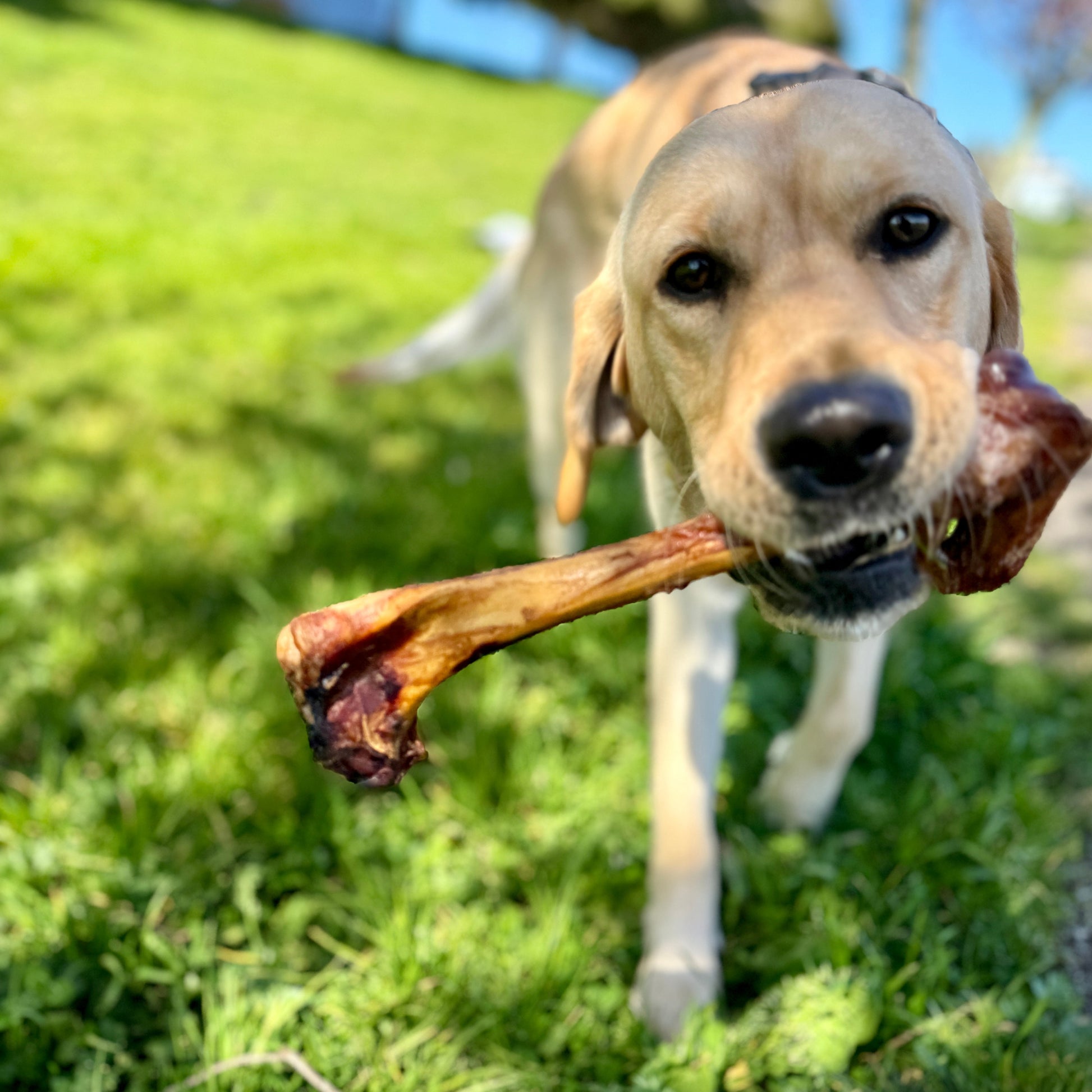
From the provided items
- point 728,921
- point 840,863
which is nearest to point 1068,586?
point 840,863

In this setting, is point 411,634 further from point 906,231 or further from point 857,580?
point 906,231

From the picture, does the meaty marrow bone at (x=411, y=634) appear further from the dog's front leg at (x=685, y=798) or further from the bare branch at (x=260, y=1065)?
the dog's front leg at (x=685, y=798)

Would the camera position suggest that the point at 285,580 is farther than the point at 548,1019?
Yes

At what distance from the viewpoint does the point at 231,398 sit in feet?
16.0

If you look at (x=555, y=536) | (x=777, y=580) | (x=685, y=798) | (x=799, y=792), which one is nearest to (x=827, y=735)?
(x=799, y=792)

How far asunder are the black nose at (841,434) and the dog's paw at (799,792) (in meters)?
1.22

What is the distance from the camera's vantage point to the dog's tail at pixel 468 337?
4301mm

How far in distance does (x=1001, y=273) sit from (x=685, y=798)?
1.26 meters

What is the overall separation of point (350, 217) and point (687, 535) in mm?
7904

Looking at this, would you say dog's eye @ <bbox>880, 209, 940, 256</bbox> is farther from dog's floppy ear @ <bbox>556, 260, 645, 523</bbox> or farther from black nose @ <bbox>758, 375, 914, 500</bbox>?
dog's floppy ear @ <bbox>556, 260, 645, 523</bbox>

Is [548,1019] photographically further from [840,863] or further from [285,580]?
[285,580]

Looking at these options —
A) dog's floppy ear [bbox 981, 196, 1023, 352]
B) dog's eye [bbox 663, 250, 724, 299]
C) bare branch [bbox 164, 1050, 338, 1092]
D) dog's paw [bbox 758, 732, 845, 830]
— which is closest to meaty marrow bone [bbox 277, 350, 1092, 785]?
dog's floppy ear [bbox 981, 196, 1023, 352]

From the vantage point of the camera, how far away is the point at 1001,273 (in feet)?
6.04

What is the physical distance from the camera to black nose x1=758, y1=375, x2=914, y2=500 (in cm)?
131
